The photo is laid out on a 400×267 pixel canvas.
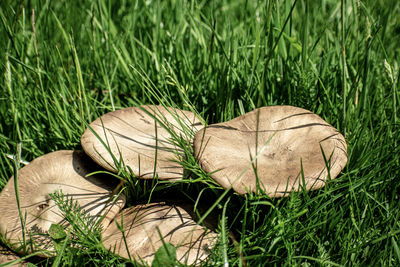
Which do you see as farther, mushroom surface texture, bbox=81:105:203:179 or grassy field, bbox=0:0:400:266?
mushroom surface texture, bbox=81:105:203:179

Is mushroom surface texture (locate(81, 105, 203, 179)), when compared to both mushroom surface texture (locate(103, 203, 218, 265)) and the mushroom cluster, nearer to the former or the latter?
the mushroom cluster

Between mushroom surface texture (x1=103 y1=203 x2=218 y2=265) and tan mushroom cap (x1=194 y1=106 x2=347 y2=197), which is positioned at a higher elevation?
tan mushroom cap (x1=194 y1=106 x2=347 y2=197)

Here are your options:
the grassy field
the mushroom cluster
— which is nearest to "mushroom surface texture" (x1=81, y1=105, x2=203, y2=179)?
the mushroom cluster

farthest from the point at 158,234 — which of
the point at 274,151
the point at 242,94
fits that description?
the point at 242,94

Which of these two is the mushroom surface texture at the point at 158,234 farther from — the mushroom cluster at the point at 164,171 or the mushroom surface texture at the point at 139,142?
the mushroom surface texture at the point at 139,142

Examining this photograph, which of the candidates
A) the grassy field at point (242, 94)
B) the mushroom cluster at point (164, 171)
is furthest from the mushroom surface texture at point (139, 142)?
the grassy field at point (242, 94)

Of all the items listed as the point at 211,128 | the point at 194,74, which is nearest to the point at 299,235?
the point at 211,128
